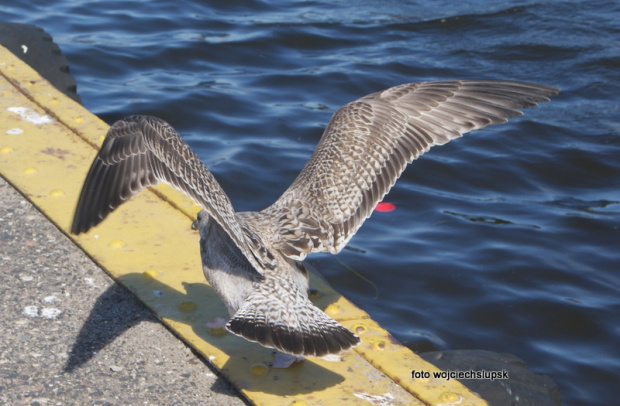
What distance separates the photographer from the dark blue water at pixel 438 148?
18.0 feet

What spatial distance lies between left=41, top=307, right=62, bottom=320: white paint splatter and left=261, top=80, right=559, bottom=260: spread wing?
965 millimetres

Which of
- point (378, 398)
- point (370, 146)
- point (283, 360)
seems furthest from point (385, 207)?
point (378, 398)

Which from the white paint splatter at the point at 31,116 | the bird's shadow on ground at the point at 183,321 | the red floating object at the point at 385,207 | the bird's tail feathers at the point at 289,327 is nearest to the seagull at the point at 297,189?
the bird's tail feathers at the point at 289,327

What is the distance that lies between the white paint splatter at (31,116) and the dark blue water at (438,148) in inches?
76.4

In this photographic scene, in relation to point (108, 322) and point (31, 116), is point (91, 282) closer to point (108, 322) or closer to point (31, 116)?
point (108, 322)

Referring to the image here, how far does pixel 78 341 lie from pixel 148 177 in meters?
0.70

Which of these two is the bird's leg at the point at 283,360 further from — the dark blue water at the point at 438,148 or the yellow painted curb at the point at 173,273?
the dark blue water at the point at 438,148

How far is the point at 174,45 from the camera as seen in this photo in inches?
379

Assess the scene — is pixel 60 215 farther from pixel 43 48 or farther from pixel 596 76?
pixel 596 76

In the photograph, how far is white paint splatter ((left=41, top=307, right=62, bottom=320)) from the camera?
3.52 metres

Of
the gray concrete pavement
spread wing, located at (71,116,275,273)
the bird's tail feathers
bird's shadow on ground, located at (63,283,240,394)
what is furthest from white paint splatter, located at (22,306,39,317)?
the bird's tail feathers

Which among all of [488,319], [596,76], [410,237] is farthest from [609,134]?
[488,319]

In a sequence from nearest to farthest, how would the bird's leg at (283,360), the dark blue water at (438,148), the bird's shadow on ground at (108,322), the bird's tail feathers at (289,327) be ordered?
the bird's tail feathers at (289,327) < the bird's shadow on ground at (108,322) < the bird's leg at (283,360) < the dark blue water at (438,148)

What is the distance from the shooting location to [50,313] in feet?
11.6
